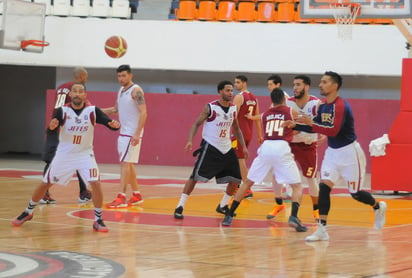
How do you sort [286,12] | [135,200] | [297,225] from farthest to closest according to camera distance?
[286,12] → [135,200] → [297,225]

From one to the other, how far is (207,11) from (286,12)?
8.38 ft

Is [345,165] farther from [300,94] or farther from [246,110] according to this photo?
[246,110]

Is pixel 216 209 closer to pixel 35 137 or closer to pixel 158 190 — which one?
pixel 158 190

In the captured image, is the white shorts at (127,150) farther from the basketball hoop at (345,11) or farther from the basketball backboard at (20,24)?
the basketball backboard at (20,24)

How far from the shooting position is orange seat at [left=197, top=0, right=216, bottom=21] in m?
28.5

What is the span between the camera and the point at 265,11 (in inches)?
1118

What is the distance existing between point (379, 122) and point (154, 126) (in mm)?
7071

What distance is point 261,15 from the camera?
1115 inches

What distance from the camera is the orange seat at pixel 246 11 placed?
28.3 m

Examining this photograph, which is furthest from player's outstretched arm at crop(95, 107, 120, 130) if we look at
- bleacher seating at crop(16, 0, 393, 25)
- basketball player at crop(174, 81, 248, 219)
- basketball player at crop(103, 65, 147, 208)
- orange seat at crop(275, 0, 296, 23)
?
orange seat at crop(275, 0, 296, 23)

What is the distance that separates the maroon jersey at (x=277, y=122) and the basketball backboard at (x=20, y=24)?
1323cm

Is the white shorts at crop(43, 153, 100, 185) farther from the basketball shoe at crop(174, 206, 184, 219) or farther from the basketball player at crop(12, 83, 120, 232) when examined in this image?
the basketball shoe at crop(174, 206, 184, 219)

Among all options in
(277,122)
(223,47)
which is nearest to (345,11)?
(223,47)

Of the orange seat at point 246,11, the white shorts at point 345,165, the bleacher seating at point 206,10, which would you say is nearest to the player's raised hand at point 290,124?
the white shorts at point 345,165
